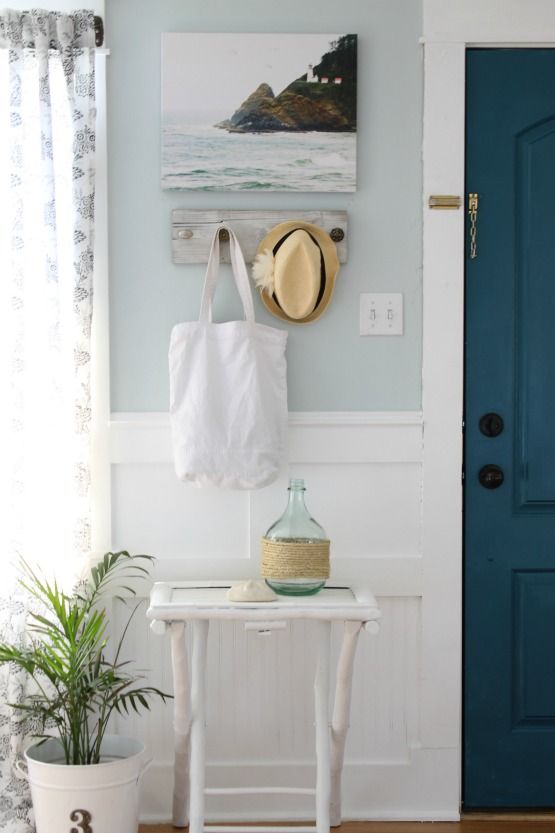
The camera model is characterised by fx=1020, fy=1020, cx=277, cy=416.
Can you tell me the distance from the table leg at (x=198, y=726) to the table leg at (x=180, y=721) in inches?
1.0

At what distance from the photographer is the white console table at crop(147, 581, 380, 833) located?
2414mm

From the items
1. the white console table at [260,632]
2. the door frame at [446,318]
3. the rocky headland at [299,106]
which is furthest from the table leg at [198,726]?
the rocky headland at [299,106]

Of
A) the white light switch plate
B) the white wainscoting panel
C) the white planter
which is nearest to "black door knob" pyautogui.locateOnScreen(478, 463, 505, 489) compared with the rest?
the white wainscoting panel

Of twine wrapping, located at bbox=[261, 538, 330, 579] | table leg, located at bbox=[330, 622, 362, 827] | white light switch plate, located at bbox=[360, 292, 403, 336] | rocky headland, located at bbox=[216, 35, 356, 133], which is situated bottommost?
table leg, located at bbox=[330, 622, 362, 827]

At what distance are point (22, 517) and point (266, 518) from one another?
2.14ft

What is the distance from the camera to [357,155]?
2783 mm

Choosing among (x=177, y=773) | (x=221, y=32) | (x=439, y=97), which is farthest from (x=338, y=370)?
(x=177, y=773)

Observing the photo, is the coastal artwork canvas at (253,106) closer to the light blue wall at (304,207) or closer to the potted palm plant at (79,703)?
the light blue wall at (304,207)

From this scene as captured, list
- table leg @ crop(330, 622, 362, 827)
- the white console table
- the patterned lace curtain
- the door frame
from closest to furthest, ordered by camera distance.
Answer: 1. the white console table
2. table leg @ crop(330, 622, 362, 827)
3. the patterned lace curtain
4. the door frame

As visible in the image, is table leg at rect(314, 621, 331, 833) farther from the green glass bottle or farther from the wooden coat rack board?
the wooden coat rack board

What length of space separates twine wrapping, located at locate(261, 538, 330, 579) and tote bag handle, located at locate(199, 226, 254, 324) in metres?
0.60

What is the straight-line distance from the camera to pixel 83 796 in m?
2.44

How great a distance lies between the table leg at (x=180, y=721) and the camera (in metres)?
2.49

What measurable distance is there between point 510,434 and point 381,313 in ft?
1.60
